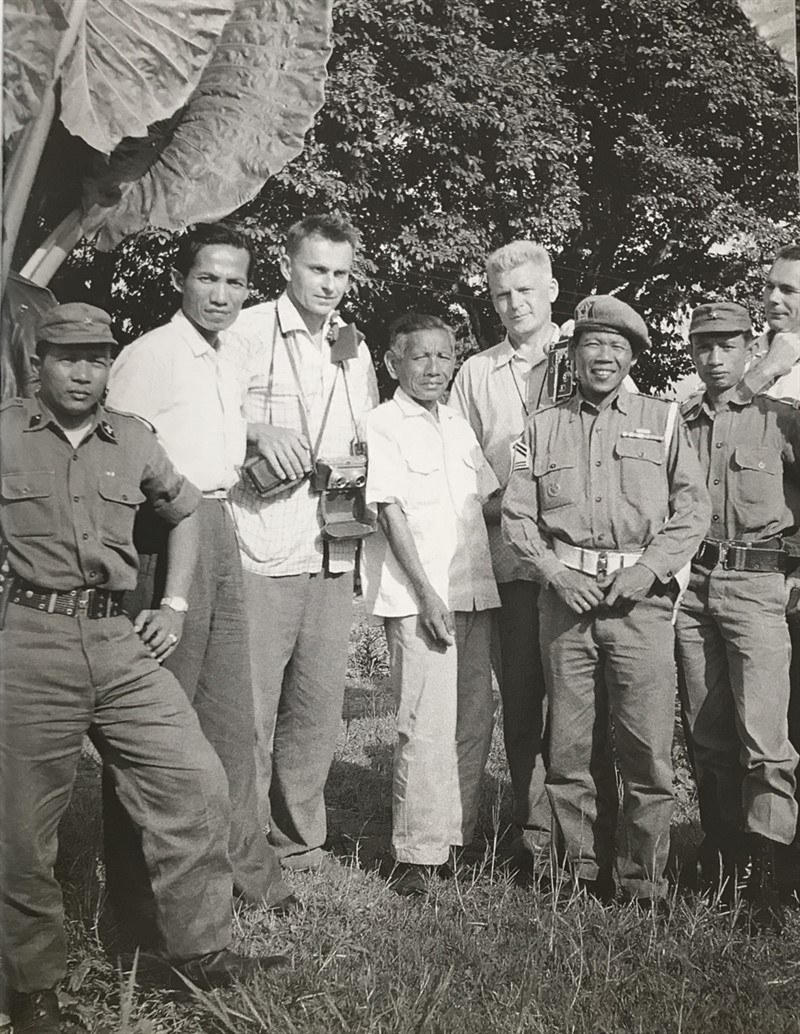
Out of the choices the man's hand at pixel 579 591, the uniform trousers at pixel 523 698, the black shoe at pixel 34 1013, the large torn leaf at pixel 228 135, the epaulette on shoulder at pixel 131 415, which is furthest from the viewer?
the uniform trousers at pixel 523 698

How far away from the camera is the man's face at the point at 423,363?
408cm

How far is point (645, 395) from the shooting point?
13.8 ft

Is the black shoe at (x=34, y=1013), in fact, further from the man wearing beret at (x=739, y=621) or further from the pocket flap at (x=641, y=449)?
the pocket flap at (x=641, y=449)

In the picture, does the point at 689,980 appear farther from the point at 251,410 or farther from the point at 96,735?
the point at 251,410

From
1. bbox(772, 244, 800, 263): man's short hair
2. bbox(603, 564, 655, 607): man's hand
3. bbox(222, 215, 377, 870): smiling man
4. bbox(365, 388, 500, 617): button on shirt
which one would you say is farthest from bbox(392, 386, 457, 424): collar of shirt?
bbox(772, 244, 800, 263): man's short hair

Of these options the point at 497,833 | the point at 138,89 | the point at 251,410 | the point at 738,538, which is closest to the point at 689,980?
the point at 497,833

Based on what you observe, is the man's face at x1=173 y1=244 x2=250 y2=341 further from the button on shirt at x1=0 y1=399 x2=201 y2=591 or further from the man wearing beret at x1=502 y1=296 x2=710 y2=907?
the man wearing beret at x1=502 y1=296 x2=710 y2=907

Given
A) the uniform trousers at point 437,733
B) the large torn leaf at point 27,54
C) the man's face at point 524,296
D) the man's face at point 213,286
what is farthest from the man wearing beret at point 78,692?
the man's face at point 524,296

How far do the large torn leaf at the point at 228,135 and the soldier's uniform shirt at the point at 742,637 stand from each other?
177 cm

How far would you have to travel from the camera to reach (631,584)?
13.0 feet

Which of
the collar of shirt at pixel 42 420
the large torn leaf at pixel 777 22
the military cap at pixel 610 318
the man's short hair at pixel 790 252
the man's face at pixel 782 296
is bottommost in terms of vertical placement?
the collar of shirt at pixel 42 420

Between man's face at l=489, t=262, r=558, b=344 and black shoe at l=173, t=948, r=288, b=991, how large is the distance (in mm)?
2276

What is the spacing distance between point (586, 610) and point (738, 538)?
24.6 inches

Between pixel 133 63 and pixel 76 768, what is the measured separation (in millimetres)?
2058
